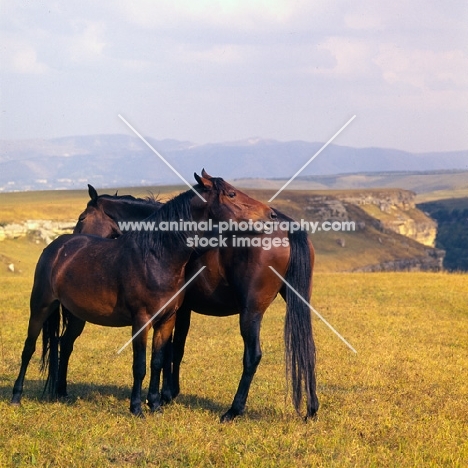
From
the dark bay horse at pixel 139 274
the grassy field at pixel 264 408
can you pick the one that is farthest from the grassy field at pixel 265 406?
the dark bay horse at pixel 139 274

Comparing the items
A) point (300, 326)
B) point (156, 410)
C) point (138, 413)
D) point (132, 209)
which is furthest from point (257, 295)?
point (132, 209)

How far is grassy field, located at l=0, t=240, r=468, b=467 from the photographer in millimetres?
6242

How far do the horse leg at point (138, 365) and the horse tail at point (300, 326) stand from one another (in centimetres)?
168

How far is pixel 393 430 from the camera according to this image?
716 centimetres

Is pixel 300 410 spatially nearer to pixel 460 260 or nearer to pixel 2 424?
pixel 2 424

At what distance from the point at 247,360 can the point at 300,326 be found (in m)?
0.75

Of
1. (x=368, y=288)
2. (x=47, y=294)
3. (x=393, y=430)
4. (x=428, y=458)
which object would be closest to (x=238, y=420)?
(x=393, y=430)

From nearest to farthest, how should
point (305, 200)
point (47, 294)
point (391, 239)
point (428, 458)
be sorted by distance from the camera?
point (428, 458) < point (47, 294) < point (391, 239) < point (305, 200)

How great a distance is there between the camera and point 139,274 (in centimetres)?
802

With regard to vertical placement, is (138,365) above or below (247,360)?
below

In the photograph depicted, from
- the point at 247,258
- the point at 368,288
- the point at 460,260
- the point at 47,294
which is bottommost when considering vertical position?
the point at 460,260

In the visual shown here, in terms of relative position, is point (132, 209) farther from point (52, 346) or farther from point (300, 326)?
point (300, 326)

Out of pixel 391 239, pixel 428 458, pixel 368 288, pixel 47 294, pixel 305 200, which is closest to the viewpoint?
pixel 428 458

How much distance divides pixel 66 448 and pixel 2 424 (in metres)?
1.47
